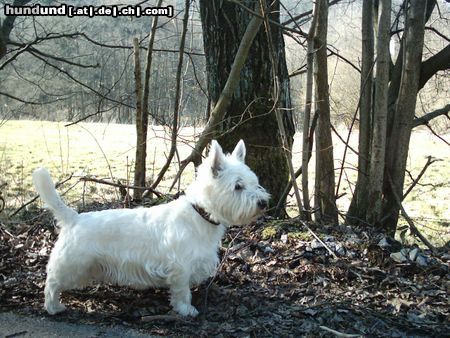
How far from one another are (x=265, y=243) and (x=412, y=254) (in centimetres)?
160

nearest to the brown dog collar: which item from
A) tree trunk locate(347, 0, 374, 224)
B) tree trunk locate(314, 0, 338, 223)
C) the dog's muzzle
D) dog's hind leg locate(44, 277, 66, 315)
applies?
the dog's muzzle

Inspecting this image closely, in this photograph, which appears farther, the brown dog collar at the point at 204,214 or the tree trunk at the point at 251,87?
the tree trunk at the point at 251,87

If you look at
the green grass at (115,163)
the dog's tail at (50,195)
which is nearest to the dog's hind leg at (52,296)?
the dog's tail at (50,195)

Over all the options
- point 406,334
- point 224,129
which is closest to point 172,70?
point 224,129

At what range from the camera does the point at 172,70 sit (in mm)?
9641

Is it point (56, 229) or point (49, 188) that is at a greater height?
point (49, 188)

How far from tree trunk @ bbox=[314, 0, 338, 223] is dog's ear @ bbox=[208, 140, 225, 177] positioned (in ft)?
6.53

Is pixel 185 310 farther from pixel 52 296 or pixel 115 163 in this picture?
pixel 115 163

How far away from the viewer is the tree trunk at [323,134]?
5.96 meters

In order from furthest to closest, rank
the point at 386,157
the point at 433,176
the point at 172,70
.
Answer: the point at 433,176 < the point at 172,70 < the point at 386,157

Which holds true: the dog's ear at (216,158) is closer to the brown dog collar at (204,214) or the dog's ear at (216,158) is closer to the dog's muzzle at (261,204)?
the brown dog collar at (204,214)

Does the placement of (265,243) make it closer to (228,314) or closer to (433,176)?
(228,314)

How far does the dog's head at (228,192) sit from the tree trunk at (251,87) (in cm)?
244

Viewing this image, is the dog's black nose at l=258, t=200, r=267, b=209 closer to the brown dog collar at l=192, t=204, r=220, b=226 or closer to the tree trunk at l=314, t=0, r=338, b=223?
the brown dog collar at l=192, t=204, r=220, b=226
